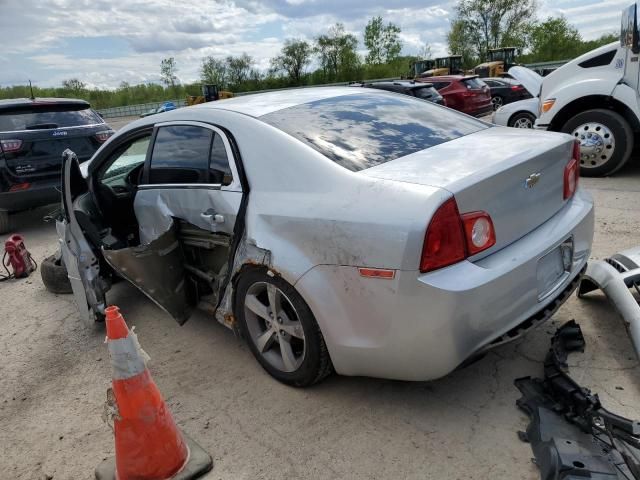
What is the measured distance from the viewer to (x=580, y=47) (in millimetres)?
55094

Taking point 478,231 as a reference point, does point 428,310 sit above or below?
below

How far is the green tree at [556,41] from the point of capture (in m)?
55.2

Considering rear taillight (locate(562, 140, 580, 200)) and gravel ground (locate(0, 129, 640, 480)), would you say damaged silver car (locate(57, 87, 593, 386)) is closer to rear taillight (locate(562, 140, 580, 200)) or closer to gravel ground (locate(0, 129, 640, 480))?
rear taillight (locate(562, 140, 580, 200))

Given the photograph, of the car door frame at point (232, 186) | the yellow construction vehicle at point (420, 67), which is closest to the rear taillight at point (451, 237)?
the car door frame at point (232, 186)

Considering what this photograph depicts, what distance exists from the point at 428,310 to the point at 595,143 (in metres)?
5.80

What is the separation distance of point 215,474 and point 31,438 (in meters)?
1.14

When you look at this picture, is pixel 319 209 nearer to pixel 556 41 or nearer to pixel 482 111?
pixel 482 111

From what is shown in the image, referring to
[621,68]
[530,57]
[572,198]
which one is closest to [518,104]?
[621,68]

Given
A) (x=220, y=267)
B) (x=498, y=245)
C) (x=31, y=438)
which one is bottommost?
(x=31, y=438)

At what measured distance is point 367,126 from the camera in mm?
2883

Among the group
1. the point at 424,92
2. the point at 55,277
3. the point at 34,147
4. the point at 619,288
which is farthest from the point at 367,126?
the point at 424,92

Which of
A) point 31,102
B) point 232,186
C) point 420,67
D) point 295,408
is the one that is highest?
point 420,67

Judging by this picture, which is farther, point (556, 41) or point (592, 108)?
point (556, 41)

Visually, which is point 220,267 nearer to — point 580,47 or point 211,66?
point 580,47
